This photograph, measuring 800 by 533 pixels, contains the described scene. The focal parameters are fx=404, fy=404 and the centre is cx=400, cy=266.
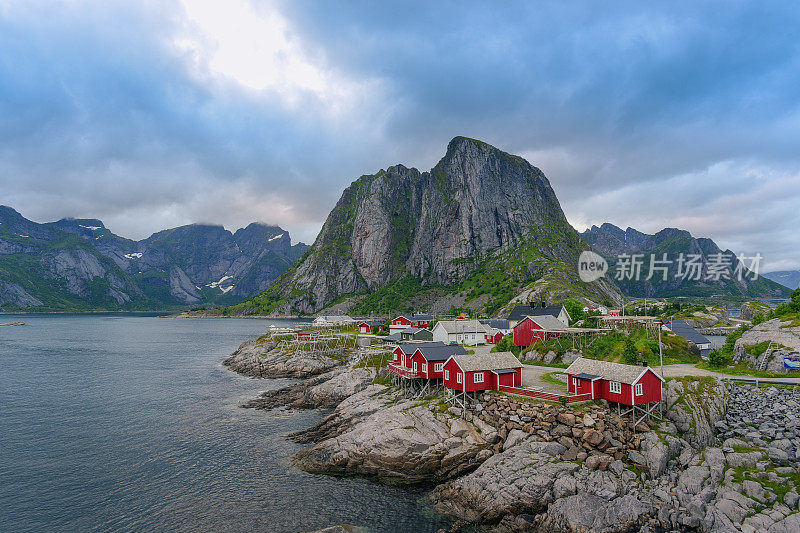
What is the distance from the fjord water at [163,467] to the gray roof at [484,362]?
1490 cm

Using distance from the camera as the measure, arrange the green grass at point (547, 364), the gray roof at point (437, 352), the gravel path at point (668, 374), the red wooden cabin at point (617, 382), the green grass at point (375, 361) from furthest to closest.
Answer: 1. the green grass at point (375, 361)
2. the green grass at point (547, 364)
3. the gray roof at point (437, 352)
4. the gravel path at point (668, 374)
5. the red wooden cabin at point (617, 382)

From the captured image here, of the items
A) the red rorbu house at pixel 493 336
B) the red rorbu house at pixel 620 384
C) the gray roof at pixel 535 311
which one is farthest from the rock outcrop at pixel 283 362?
the red rorbu house at pixel 620 384

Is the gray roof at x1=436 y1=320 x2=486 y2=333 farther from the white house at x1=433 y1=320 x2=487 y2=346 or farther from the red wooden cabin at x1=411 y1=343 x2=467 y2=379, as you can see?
the red wooden cabin at x1=411 y1=343 x2=467 y2=379

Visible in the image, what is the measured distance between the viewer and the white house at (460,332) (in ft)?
292

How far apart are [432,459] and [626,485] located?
53.0ft

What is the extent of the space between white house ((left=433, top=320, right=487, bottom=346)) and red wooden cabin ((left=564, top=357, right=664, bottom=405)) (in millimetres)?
45479

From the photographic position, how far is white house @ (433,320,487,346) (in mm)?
88875

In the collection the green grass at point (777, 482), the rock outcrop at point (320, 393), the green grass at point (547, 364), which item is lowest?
the rock outcrop at point (320, 393)

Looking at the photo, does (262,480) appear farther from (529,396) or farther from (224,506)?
(529,396)

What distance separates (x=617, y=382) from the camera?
128 feet

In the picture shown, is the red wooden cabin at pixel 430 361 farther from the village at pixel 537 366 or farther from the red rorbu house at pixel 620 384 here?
the red rorbu house at pixel 620 384

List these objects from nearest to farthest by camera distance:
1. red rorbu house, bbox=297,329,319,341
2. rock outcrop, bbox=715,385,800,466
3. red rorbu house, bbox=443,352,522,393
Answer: rock outcrop, bbox=715,385,800,466, red rorbu house, bbox=443,352,522,393, red rorbu house, bbox=297,329,319,341

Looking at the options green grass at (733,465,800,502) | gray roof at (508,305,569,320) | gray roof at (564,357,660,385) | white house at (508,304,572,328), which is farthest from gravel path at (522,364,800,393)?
gray roof at (508,305,569,320)

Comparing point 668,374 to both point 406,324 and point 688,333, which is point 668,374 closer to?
point 688,333
